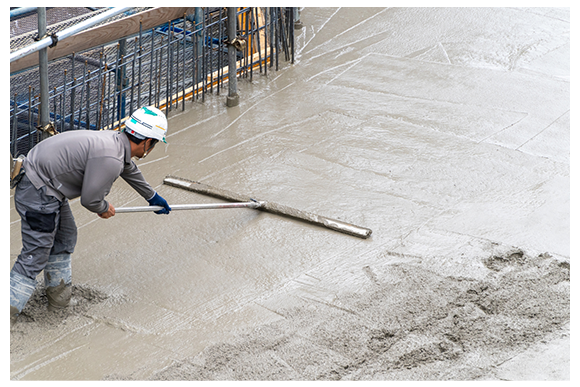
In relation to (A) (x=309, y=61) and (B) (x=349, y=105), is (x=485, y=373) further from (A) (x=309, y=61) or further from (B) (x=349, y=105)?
(A) (x=309, y=61)

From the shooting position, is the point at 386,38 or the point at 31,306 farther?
the point at 386,38

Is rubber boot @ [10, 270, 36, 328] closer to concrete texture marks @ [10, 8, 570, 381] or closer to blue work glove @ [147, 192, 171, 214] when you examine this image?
concrete texture marks @ [10, 8, 570, 381]

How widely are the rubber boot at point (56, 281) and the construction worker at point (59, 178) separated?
0.56 feet

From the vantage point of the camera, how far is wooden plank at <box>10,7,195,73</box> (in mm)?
5691

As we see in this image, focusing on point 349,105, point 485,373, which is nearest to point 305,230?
point 485,373

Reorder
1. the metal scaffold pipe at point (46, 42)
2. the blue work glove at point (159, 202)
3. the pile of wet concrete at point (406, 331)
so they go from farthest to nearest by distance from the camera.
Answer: the metal scaffold pipe at point (46, 42) < the blue work glove at point (159, 202) < the pile of wet concrete at point (406, 331)

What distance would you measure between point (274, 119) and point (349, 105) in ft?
2.94

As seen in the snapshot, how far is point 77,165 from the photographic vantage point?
12.1ft

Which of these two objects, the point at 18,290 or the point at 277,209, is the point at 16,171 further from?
the point at 277,209

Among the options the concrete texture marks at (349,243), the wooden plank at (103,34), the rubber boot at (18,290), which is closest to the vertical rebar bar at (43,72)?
the wooden plank at (103,34)

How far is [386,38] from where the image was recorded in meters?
8.40

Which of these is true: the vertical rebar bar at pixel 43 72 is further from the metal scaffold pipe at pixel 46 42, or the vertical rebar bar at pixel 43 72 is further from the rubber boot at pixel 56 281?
the rubber boot at pixel 56 281

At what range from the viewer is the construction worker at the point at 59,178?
3.67 meters

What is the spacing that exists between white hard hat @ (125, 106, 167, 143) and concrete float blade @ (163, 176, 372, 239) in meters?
1.46
